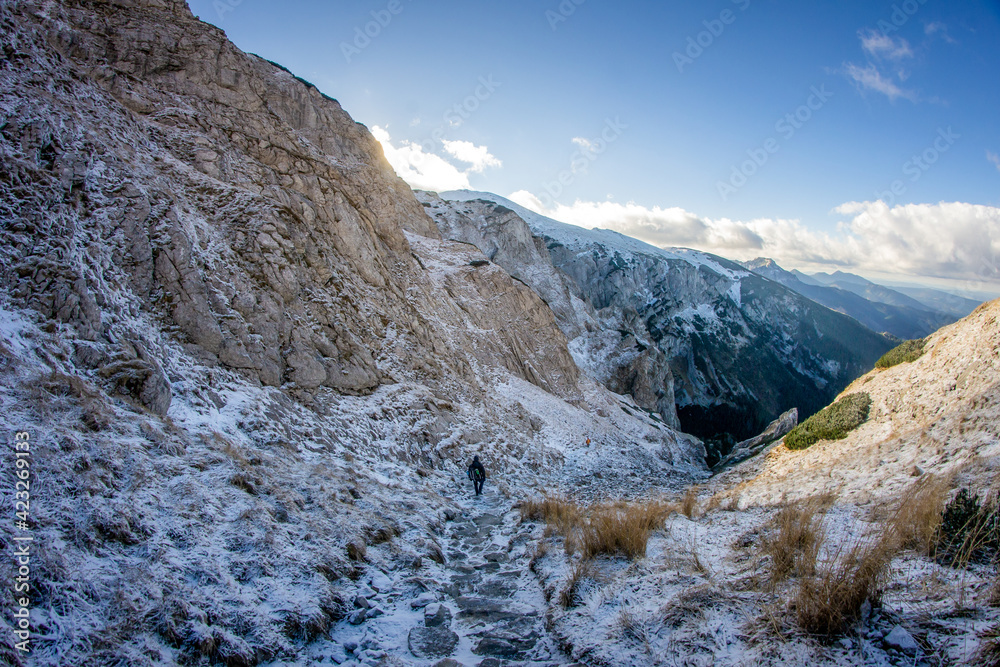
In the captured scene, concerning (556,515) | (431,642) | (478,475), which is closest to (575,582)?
(431,642)

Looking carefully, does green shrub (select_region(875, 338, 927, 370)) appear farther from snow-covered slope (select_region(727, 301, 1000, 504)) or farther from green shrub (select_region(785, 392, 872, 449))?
green shrub (select_region(785, 392, 872, 449))

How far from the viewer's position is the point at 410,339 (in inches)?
802

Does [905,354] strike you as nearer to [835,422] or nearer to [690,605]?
[835,422]

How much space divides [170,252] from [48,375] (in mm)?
6958

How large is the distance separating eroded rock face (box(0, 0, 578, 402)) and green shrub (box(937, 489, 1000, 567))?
1209 cm

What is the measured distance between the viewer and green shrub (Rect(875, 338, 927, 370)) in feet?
→ 53.5

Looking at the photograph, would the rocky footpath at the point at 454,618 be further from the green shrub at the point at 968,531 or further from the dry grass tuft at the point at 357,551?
the green shrub at the point at 968,531

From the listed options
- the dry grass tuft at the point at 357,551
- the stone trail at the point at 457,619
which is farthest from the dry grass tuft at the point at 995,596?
the dry grass tuft at the point at 357,551

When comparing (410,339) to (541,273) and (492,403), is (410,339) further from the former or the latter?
(541,273)

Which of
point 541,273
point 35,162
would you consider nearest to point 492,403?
point 35,162

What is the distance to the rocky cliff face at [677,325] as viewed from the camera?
57750 mm

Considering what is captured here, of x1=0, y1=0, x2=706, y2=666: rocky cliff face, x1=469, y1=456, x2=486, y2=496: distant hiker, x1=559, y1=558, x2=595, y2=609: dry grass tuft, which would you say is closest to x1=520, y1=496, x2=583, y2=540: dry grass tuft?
x1=559, y1=558, x2=595, y2=609: dry grass tuft

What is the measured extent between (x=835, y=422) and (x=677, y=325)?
106 meters

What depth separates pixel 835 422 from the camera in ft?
51.7
